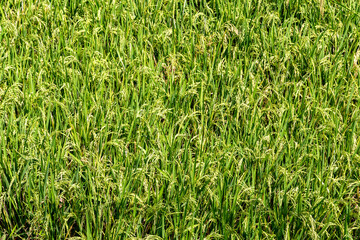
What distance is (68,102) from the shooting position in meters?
2.67

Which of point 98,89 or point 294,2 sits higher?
point 294,2

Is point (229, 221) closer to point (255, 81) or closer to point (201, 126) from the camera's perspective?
point (201, 126)

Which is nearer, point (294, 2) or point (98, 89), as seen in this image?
point (98, 89)

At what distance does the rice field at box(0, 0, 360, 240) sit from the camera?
2162 millimetres

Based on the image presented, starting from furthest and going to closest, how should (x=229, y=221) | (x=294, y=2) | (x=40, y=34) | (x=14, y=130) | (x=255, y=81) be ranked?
1. (x=294, y=2)
2. (x=40, y=34)
3. (x=255, y=81)
4. (x=14, y=130)
5. (x=229, y=221)

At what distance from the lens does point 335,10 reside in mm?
3555

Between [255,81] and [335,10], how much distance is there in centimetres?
107

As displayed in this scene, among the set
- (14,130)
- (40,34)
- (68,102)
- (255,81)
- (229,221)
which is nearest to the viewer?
(229,221)

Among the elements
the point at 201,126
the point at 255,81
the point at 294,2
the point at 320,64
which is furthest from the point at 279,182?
the point at 294,2

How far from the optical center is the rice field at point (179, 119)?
2.16 meters

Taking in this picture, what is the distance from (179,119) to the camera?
8.59 feet

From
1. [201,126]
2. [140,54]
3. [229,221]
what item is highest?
[140,54]

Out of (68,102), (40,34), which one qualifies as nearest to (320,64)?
(68,102)

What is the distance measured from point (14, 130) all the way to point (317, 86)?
1713mm
